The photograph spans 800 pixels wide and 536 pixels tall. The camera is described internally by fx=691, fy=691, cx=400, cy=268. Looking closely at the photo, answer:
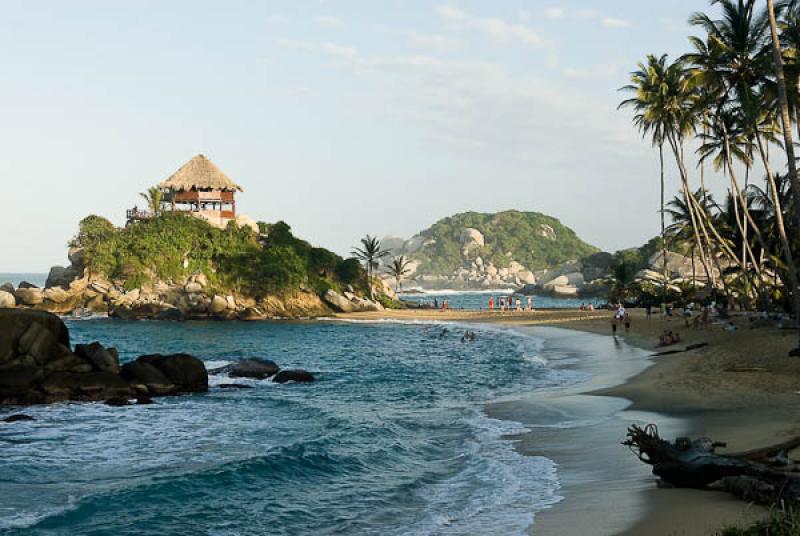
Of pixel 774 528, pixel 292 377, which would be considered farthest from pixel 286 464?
pixel 292 377

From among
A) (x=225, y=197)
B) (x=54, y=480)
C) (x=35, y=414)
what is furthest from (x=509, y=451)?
(x=225, y=197)

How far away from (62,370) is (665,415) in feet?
79.2

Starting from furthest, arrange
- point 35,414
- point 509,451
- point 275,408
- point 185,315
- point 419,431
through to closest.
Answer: point 185,315
point 275,408
point 35,414
point 419,431
point 509,451

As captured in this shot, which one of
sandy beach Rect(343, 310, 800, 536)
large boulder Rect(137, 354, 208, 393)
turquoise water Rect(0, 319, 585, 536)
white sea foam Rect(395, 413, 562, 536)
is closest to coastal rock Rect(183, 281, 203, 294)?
turquoise water Rect(0, 319, 585, 536)

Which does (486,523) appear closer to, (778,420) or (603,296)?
(778,420)

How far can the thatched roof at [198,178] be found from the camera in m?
96.2

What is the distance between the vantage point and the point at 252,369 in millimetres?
37031

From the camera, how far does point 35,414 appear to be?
25047mm

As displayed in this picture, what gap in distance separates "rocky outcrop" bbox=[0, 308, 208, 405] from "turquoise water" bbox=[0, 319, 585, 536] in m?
1.37

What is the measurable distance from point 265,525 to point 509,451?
7384 mm

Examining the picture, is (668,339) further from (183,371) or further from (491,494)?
(491,494)

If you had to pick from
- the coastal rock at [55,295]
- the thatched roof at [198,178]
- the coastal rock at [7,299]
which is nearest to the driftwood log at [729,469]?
the coastal rock at [7,299]

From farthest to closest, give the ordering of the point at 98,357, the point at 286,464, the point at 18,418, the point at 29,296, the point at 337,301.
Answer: the point at 337,301, the point at 29,296, the point at 98,357, the point at 18,418, the point at 286,464

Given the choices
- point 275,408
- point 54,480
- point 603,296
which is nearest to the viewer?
point 54,480
